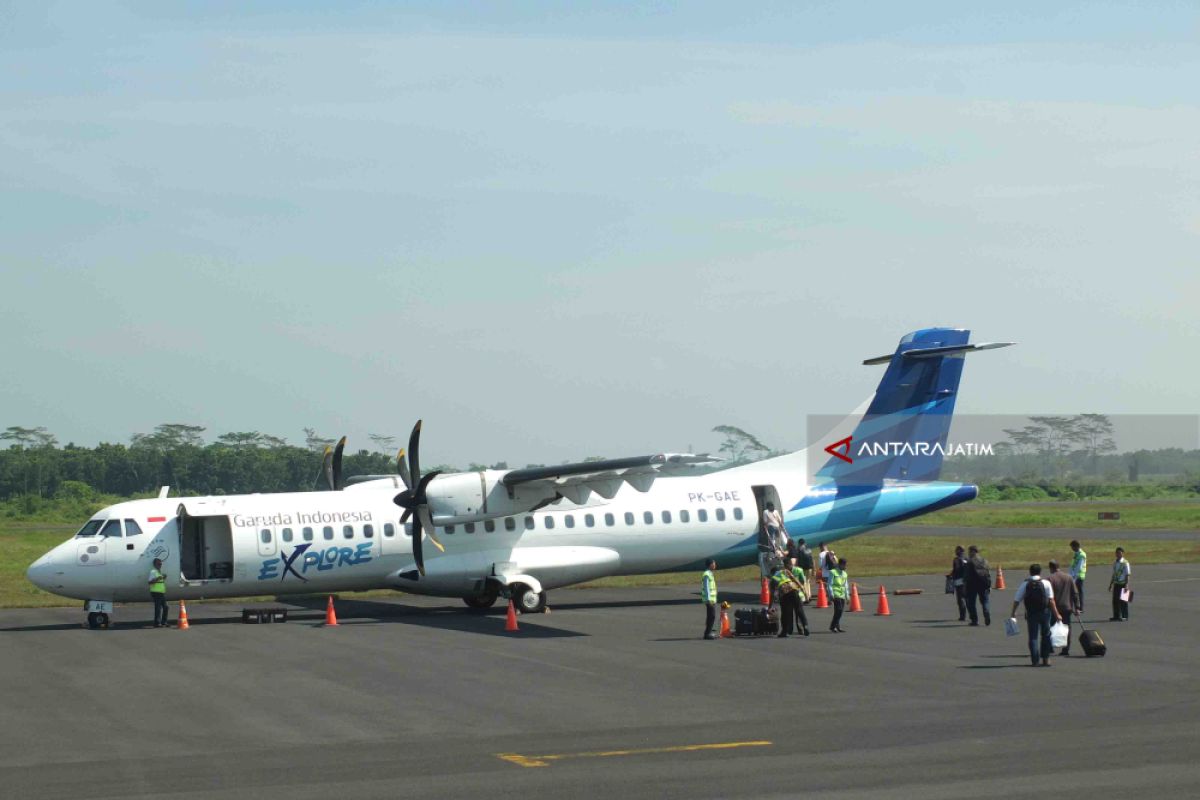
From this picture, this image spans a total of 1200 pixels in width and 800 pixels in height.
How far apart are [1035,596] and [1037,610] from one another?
291mm

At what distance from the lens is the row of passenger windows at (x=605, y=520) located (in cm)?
3195

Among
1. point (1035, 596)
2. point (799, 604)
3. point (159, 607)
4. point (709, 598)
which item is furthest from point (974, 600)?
point (159, 607)

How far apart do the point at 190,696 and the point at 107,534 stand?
11.5 metres

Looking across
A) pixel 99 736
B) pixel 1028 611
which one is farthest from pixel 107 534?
pixel 1028 611

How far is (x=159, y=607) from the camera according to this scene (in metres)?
29.8

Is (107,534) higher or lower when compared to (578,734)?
higher

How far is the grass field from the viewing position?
139 ft

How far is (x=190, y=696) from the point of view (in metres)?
19.5

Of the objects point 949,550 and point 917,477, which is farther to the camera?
point 949,550

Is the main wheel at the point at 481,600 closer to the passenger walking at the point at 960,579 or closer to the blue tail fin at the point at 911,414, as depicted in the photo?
the blue tail fin at the point at 911,414

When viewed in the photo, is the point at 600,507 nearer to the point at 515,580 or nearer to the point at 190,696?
the point at 515,580

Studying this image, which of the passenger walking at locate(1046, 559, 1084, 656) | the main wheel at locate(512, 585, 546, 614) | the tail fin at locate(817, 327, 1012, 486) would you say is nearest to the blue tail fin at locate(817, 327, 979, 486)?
the tail fin at locate(817, 327, 1012, 486)

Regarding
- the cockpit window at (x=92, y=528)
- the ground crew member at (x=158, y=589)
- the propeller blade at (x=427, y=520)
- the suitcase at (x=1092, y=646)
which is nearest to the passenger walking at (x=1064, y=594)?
the suitcase at (x=1092, y=646)

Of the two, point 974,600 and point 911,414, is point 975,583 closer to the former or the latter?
point 974,600
